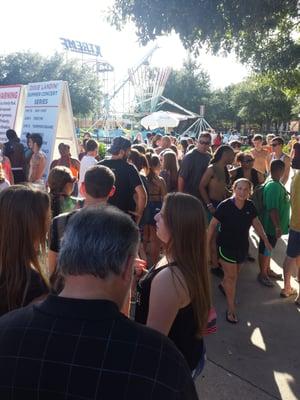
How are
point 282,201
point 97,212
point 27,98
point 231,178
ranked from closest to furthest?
point 97,212
point 282,201
point 231,178
point 27,98

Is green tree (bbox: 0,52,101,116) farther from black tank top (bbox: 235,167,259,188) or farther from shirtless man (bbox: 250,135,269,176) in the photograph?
black tank top (bbox: 235,167,259,188)

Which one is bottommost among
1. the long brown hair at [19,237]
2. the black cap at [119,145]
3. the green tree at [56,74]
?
the long brown hair at [19,237]

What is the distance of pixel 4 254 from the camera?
2.03 metres

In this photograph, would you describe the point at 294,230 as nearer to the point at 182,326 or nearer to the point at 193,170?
the point at 193,170

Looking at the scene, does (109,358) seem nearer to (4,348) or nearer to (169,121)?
(4,348)

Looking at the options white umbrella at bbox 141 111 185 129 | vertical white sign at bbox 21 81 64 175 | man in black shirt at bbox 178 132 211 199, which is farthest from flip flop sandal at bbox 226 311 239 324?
white umbrella at bbox 141 111 185 129

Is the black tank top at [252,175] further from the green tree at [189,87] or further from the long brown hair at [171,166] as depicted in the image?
the green tree at [189,87]

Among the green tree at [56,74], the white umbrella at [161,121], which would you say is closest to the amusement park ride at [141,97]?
the green tree at [56,74]

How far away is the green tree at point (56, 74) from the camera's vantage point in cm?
4425

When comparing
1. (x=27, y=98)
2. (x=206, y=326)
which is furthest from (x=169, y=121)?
(x=206, y=326)

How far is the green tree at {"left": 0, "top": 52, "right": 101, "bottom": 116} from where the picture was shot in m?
44.2

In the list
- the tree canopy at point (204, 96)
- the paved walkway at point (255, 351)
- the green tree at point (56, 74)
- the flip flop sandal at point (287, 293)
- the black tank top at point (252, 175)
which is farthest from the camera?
the tree canopy at point (204, 96)

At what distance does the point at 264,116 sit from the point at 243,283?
51397 millimetres

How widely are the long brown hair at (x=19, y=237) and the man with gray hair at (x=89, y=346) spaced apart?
0.78m
